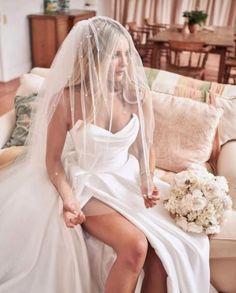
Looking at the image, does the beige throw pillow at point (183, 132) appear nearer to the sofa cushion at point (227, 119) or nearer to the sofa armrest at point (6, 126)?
the sofa cushion at point (227, 119)

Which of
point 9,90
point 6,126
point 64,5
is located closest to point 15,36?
point 9,90

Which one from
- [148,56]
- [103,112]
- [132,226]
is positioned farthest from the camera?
[148,56]

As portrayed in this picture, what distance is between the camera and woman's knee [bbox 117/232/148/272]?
45.6 inches

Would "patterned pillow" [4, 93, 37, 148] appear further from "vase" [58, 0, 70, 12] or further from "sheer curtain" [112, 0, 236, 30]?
"sheer curtain" [112, 0, 236, 30]

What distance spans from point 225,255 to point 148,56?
4640 mm

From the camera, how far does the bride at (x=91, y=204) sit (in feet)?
4.00

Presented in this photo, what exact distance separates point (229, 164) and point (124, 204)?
0.71m

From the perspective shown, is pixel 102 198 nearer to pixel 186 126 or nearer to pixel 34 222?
pixel 34 222

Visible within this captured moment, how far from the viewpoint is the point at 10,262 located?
1298 mm

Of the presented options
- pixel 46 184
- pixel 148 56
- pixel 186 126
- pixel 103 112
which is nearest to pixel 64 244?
pixel 46 184

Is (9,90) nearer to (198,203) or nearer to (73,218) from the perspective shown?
(73,218)

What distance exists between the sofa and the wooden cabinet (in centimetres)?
310

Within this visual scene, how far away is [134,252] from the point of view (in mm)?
1158

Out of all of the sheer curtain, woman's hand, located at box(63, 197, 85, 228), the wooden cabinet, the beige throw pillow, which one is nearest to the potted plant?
the wooden cabinet
